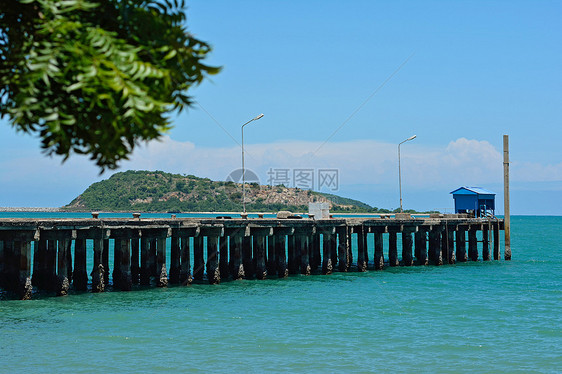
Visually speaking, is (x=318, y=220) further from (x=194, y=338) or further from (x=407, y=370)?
(x=407, y=370)

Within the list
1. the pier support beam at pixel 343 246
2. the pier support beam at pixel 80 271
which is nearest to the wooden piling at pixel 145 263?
the pier support beam at pixel 80 271

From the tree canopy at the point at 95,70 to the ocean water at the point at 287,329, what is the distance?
1325 centimetres

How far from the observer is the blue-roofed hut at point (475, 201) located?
54906 millimetres

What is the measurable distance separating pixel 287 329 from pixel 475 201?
35911mm

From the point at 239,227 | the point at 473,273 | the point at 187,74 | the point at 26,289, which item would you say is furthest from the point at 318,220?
the point at 187,74

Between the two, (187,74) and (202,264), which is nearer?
(187,74)

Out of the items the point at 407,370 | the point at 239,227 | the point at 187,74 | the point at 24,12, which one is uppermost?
the point at 24,12

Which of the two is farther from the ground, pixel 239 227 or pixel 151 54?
pixel 151 54

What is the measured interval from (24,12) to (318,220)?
3195cm

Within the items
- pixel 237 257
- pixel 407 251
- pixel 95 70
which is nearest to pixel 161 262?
pixel 237 257

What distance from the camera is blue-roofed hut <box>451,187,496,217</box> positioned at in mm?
54906

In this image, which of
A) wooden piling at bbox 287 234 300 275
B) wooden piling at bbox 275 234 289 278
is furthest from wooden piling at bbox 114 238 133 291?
wooden piling at bbox 287 234 300 275

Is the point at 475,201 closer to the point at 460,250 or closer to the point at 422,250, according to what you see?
the point at 460,250

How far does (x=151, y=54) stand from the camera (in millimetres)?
6340
